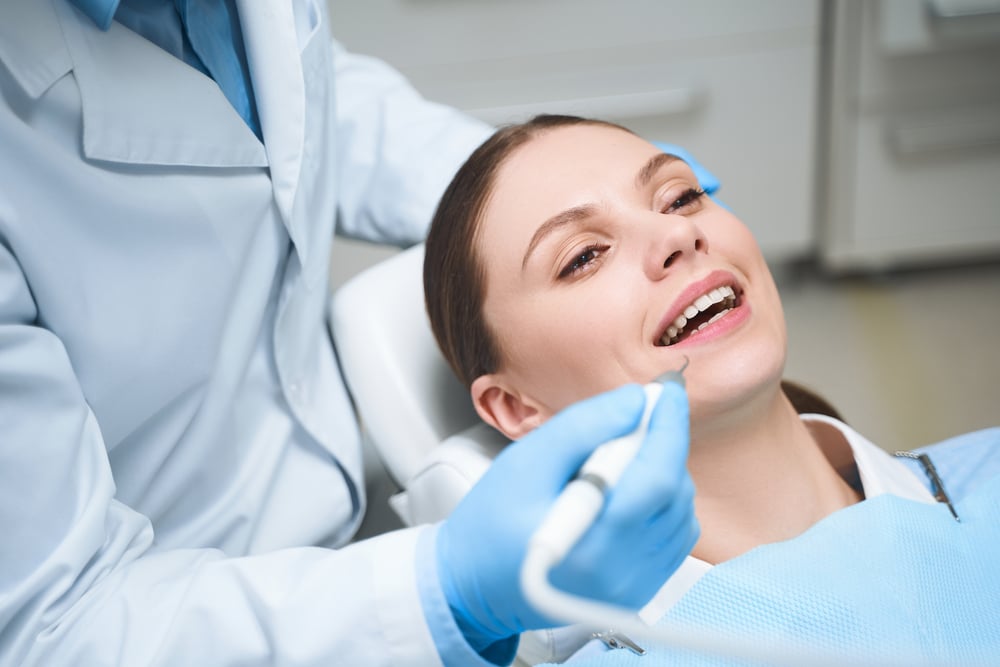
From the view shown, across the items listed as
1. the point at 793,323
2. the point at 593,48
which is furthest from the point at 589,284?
the point at 793,323

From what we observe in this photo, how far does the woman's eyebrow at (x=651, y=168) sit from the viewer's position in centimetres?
96

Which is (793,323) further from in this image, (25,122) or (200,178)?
(25,122)

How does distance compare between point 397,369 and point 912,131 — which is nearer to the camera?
point 397,369

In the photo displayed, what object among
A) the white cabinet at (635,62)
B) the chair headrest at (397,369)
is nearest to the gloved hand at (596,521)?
the chair headrest at (397,369)

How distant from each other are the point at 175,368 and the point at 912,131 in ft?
5.71

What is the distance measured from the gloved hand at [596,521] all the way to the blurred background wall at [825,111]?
1.40m

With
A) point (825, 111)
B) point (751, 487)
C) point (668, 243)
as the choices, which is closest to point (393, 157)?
point (668, 243)

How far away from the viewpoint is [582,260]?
→ 0.95 meters

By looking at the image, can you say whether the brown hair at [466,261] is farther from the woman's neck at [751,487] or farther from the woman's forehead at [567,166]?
the woman's neck at [751,487]

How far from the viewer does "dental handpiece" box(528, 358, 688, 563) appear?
52 centimetres

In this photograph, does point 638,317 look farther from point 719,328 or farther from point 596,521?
point 596,521

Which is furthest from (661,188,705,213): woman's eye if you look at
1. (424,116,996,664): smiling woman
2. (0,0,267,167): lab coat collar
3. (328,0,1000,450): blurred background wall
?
(328,0,1000,450): blurred background wall

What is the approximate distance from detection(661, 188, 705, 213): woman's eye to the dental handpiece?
39 centimetres

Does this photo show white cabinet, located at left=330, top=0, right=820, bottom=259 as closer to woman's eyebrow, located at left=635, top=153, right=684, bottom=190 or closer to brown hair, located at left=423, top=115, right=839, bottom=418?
brown hair, located at left=423, top=115, right=839, bottom=418
